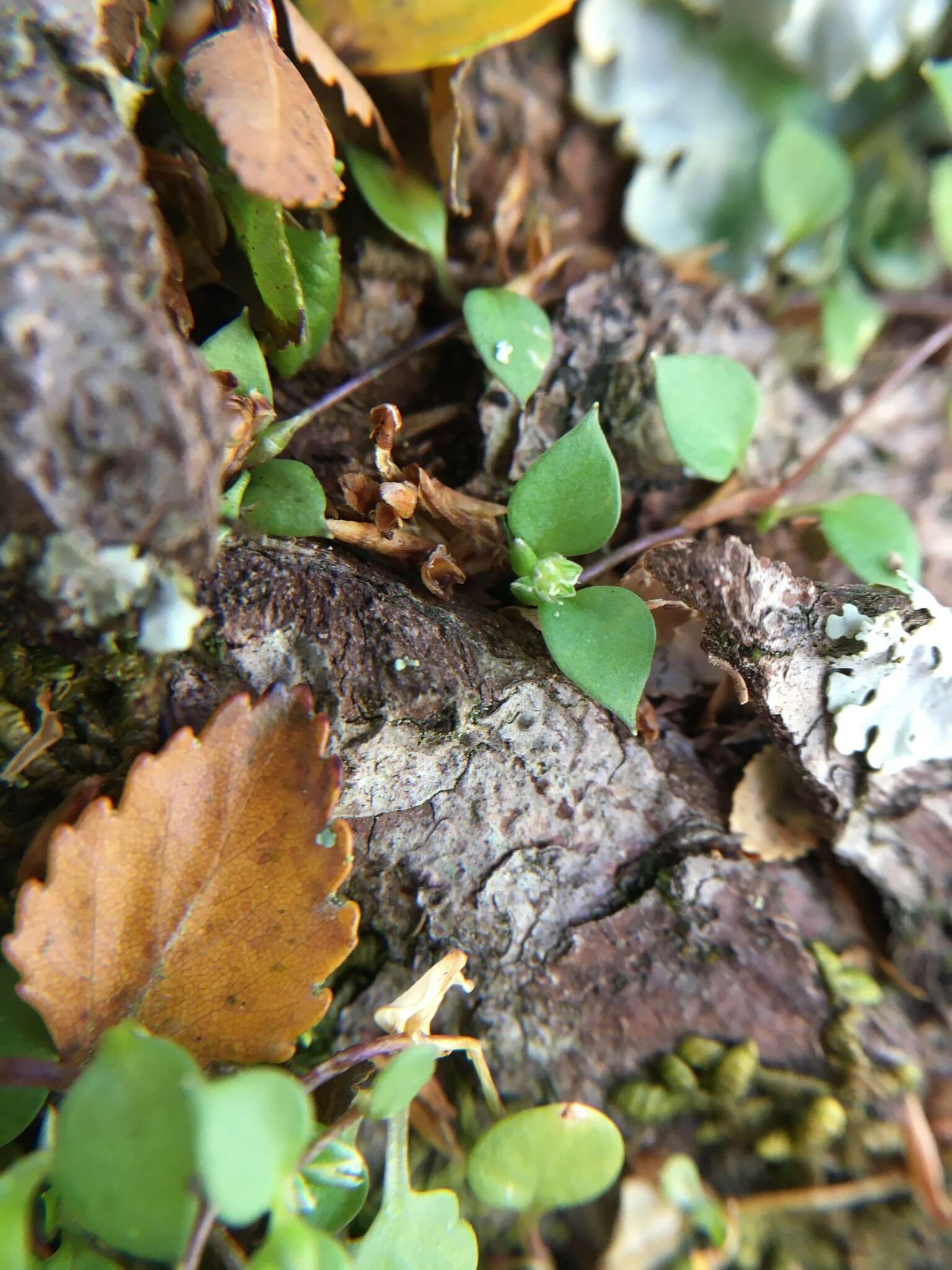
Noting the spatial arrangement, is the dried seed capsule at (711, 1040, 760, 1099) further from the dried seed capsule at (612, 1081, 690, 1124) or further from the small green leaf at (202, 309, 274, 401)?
the small green leaf at (202, 309, 274, 401)

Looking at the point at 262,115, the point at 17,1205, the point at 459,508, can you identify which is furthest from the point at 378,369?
the point at 17,1205

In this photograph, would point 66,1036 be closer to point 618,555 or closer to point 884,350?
point 618,555

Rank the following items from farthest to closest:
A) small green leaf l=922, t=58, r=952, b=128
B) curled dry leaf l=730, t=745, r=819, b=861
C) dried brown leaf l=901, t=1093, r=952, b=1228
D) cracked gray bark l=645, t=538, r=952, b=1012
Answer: small green leaf l=922, t=58, r=952, b=128 → curled dry leaf l=730, t=745, r=819, b=861 → cracked gray bark l=645, t=538, r=952, b=1012 → dried brown leaf l=901, t=1093, r=952, b=1228

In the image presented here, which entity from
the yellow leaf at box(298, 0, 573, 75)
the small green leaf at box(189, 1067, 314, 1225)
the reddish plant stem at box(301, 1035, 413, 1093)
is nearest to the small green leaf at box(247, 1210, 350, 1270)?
the small green leaf at box(189, 1067, 314, 1225)

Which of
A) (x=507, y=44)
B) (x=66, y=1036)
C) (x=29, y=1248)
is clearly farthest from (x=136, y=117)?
(x=29, y=1248)

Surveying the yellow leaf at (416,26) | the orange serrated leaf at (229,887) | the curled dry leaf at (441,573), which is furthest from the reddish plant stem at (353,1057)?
the yellow leaf at (416,26)

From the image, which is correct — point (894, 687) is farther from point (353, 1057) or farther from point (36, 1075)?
point (36, 1075)

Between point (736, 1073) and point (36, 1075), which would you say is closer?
point (36, 1075)
